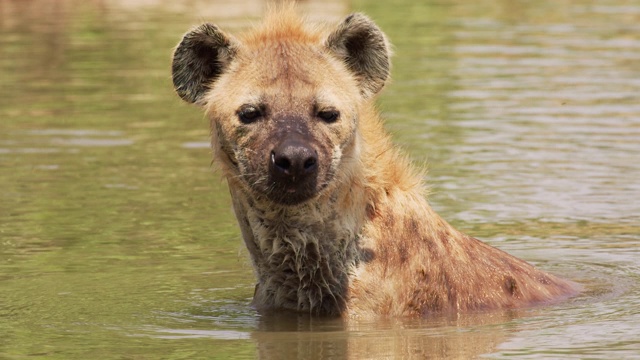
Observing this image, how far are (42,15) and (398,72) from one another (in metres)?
8.55

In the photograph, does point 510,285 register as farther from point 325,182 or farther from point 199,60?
point 199,60

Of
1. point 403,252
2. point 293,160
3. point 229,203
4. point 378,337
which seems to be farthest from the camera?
point 229,203

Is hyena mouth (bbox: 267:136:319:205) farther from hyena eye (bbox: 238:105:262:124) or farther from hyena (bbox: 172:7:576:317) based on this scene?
hyena eye (bbox: 238:105:262:124)

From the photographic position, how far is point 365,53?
23.2 feet

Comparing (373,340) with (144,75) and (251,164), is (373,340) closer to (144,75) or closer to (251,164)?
(251,164)

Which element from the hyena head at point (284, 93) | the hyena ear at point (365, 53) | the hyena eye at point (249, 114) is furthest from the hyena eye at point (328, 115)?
the hyena ear at point (365, 53)

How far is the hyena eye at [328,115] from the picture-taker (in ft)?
21.5

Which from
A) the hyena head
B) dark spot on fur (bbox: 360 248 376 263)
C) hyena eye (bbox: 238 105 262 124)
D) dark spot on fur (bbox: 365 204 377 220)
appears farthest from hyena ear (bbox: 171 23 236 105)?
dark spot on fur (bbox: 360 248 376 263)

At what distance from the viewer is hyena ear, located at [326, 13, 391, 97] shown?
6992 millimetres

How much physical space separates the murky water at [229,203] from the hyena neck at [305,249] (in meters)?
0.16

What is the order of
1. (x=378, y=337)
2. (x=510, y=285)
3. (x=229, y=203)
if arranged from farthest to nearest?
(x=229, y=203) < (x=510, y=285) < (x=378, y=337)

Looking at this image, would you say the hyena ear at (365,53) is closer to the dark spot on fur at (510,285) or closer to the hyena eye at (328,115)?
the hyena eye at (328,115)

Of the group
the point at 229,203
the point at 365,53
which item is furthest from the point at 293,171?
the point at 229,203

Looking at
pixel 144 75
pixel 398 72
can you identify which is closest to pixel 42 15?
pixel 144 75
